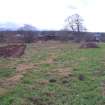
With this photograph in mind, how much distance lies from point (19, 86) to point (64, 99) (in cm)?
211

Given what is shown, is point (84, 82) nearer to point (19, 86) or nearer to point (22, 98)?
point (19, 86)

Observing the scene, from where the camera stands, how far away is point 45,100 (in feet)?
25.7

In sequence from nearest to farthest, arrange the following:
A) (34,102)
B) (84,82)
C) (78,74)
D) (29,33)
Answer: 1. (34,102)
2. (84,82)
3. (78,74)
4. (29,33)

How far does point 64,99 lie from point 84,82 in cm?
260

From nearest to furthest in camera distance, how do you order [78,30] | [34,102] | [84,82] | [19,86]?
[34,102] < [19,86] < [84,82] < [78,30]

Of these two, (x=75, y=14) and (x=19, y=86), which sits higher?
(x=75, y=14)

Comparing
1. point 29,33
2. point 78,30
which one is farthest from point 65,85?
point 78,30

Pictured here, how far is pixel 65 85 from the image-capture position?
9961 mm

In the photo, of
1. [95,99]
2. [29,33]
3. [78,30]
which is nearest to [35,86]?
[95,99]

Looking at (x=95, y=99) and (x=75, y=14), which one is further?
(x=75, y=14)

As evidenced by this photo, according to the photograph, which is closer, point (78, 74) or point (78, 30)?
point (78, 74)

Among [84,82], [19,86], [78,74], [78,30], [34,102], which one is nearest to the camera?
[34,102]

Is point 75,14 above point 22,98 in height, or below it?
above

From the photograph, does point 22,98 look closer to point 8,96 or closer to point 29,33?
point 8,96
